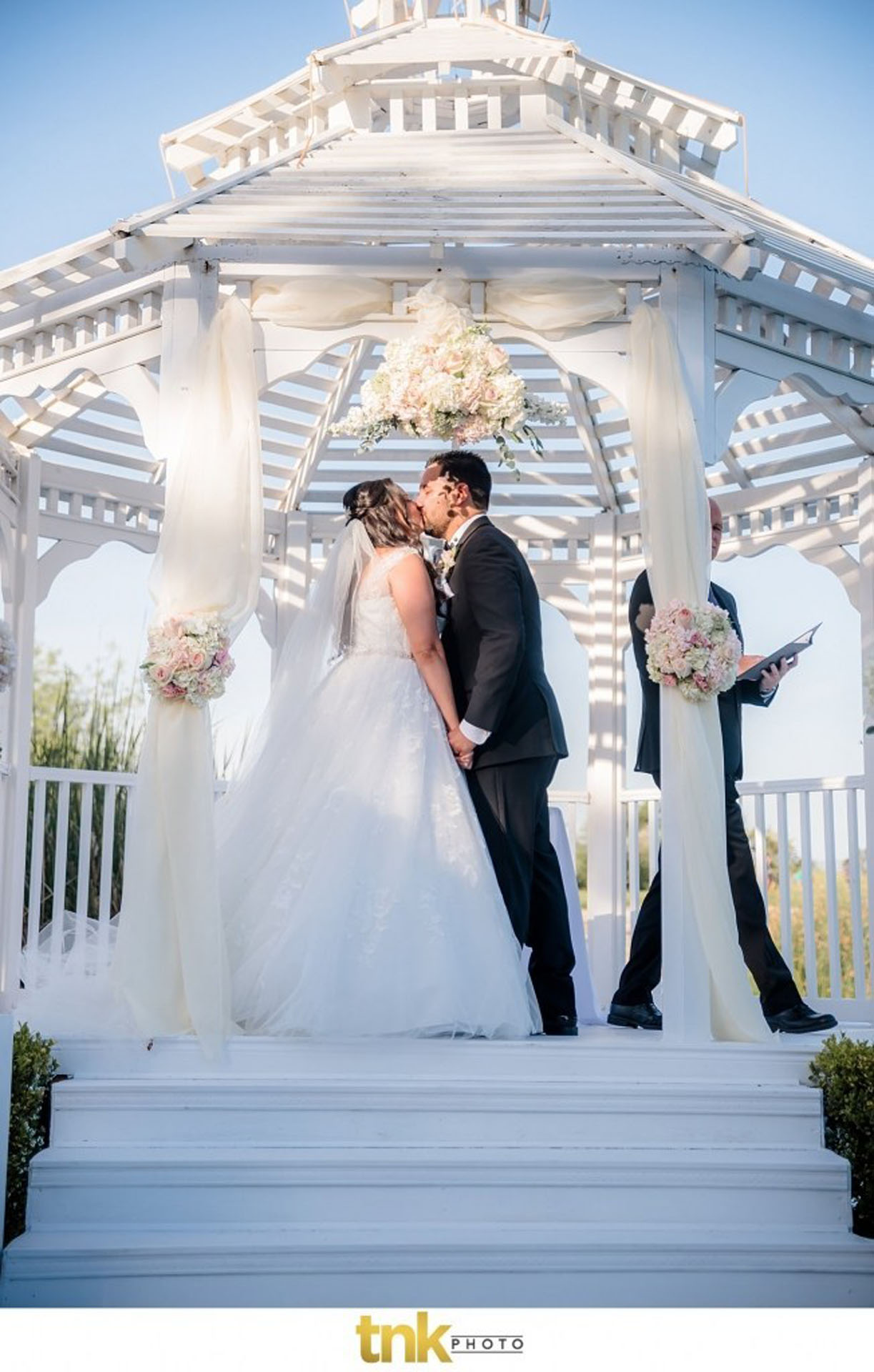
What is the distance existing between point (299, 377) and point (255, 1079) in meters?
4.37

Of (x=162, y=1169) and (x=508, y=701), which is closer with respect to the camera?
(x=162, y=1169)

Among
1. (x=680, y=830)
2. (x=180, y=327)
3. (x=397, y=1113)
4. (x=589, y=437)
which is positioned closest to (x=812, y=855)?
(x=680, y=830)

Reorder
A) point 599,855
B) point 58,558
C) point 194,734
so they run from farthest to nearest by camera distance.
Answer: point 599,855
point 58,558
point 194,734

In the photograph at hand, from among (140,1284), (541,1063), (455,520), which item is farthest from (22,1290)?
(455,520)

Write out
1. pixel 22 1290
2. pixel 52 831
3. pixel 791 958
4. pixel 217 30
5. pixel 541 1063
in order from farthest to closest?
pixel 52 831 < pixel 791 958 < pixel 217 30 < pixel 541 1063 < pixel 22 1290

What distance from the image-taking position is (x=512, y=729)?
5.16 metres

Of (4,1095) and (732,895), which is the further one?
(732,895)

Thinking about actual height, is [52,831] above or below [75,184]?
below

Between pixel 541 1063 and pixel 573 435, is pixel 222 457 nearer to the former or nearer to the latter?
pixel 541 1063

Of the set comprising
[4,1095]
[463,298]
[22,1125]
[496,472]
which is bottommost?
[22,1125]

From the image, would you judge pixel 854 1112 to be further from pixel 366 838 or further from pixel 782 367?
pixel 782 367

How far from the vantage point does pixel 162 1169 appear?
4148mm

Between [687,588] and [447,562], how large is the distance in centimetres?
89

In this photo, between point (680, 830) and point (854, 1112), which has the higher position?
point (680, 830)
